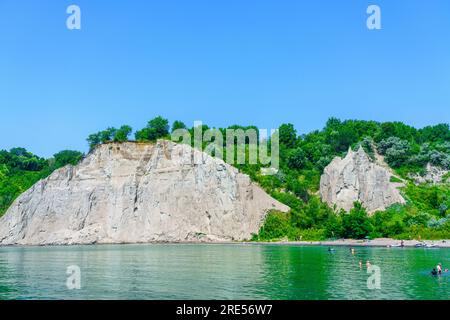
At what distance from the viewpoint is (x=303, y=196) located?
77562mm

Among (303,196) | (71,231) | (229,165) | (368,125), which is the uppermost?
(368,125)

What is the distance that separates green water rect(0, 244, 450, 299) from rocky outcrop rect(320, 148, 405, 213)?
29.6 metres

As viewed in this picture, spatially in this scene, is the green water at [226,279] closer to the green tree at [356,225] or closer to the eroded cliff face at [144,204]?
the green tree at [356,225]

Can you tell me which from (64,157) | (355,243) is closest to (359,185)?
(355,243)

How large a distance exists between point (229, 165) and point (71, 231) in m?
25.4

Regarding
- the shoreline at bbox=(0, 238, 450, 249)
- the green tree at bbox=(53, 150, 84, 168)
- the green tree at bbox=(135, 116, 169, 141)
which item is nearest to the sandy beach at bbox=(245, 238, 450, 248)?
the shoreline at bbox=(0, 238, 450, 249)

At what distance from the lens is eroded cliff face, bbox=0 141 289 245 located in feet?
233

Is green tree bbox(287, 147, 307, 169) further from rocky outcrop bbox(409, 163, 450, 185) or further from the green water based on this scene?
the green water

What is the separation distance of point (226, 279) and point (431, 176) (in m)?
59.0

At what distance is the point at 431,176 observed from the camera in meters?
77.4

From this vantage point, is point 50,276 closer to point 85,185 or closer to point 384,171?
point 85,185

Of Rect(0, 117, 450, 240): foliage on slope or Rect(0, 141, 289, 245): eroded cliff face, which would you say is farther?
Rect(0, 141, 289, 245): eroded cliff face
